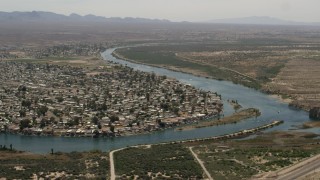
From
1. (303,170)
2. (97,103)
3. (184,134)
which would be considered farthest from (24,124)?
(303,170)

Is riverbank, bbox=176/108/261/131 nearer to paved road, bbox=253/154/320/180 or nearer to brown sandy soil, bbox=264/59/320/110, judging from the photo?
brown sandy soil, bbox=264/59/320/110

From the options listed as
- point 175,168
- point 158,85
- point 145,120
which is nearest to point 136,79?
point 158,85

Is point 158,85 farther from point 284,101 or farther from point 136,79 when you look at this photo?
point 284,101

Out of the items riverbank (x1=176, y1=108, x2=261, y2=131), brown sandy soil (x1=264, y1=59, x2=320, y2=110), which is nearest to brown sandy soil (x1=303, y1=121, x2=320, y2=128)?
riverbank (x1=176, y1=108, x2=261, y2=131)

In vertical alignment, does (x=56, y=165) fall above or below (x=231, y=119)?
below

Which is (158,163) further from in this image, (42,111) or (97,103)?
(97,103)

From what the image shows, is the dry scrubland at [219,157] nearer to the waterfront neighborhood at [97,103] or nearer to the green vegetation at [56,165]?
the green vegetation at [56,165]
